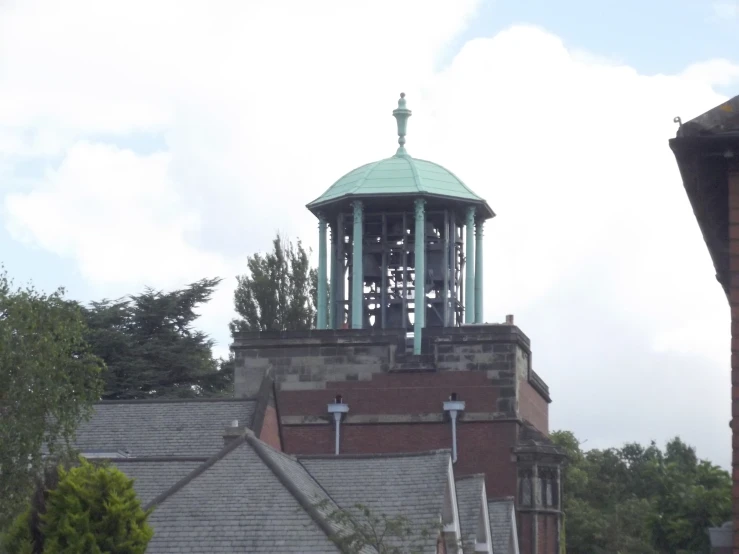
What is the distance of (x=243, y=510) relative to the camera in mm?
25938

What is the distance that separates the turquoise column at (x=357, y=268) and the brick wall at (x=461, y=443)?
9.06 feet

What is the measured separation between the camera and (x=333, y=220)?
3953cm

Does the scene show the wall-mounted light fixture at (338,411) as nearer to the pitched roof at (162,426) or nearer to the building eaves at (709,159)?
the pitched roof at (162,426)

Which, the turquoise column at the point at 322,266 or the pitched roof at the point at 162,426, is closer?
the pitched roof at the point at 162,426

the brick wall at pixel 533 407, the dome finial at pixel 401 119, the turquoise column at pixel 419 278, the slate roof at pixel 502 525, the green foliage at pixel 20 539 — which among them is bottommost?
the green foliage at pixel 20 539

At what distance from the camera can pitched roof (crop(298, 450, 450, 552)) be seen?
26.4 meters

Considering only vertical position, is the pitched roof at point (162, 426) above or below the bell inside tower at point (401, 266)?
below

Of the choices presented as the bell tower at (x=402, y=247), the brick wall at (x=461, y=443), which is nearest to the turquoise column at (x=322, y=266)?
the bell tower at (x=402, y=247)

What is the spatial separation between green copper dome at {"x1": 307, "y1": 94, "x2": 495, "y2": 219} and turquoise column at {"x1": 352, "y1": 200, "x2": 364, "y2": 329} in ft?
1.44

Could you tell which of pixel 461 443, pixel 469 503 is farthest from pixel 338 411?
pixel 469 503

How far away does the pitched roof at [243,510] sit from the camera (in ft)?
81.4

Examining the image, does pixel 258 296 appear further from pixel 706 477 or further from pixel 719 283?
pixel 719 283

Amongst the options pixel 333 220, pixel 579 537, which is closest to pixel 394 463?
pixel 333 220

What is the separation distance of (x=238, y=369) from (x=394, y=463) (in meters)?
11.5
